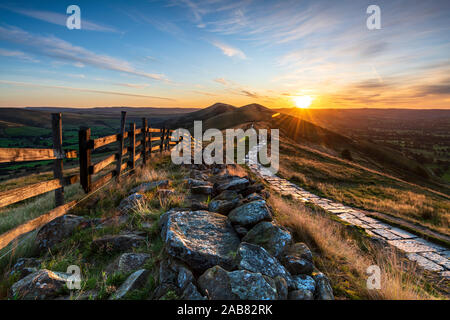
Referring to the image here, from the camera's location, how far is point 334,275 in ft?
10.8

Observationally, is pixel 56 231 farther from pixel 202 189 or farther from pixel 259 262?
pixel 259 262

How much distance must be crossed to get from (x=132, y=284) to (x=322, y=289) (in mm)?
2198

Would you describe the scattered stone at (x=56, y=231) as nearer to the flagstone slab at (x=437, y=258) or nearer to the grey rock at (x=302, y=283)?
the grey rock at (x=302, y=283)

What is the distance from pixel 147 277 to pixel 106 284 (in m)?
0.47

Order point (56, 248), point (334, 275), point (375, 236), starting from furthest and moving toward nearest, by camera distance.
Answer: point (375, 236) → point (56, 248) → point (334, 275)

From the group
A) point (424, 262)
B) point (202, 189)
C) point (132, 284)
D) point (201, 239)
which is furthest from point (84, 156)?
point (424, 262)

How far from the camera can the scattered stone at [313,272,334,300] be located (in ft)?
8.29

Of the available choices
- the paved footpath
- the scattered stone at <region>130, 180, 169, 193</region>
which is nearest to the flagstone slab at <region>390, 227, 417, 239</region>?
the paved footpath

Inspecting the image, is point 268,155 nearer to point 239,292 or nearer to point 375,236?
point 375,236

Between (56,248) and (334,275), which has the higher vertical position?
(56,248)

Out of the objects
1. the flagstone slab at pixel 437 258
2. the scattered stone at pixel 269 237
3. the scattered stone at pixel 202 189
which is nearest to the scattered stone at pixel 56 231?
the scattered stone at pixel 202 189

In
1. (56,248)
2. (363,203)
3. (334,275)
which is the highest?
(56,248)

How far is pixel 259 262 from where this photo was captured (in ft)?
8.77
